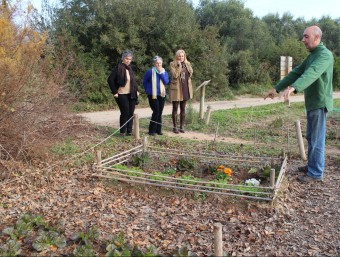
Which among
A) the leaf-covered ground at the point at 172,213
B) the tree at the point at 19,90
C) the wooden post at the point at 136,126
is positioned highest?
the tree at the point at 19,90

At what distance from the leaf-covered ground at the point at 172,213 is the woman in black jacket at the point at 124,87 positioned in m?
2.47

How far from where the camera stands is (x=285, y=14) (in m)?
28.7

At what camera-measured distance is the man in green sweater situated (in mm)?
4801

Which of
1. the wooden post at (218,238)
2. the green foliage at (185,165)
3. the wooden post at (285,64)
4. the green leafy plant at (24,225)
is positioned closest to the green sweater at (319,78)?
the green foliage at (185,165)

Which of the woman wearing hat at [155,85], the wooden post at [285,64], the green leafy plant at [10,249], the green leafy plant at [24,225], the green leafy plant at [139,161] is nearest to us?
the green leafy plant at [10,249]

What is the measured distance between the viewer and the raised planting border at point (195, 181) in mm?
4389

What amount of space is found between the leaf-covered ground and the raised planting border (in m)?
0.10

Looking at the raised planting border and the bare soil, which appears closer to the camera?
the bare soil

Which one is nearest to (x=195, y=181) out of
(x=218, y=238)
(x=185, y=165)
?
(x=185, y=165)

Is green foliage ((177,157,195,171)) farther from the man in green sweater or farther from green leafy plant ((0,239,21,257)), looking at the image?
green leafy plant ((0,239,21,257))

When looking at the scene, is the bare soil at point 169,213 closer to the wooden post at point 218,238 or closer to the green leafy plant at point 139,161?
the wooden post at point 218,238

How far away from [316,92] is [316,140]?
63cm

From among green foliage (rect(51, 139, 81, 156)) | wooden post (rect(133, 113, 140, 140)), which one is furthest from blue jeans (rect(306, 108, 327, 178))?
green foliage (rect(51, 139, 81, 156))

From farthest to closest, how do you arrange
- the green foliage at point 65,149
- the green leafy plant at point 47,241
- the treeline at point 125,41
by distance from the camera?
the treeline at point 125,41 < the green foliage at point 65,149 < the green leafy plant at point 47,241
